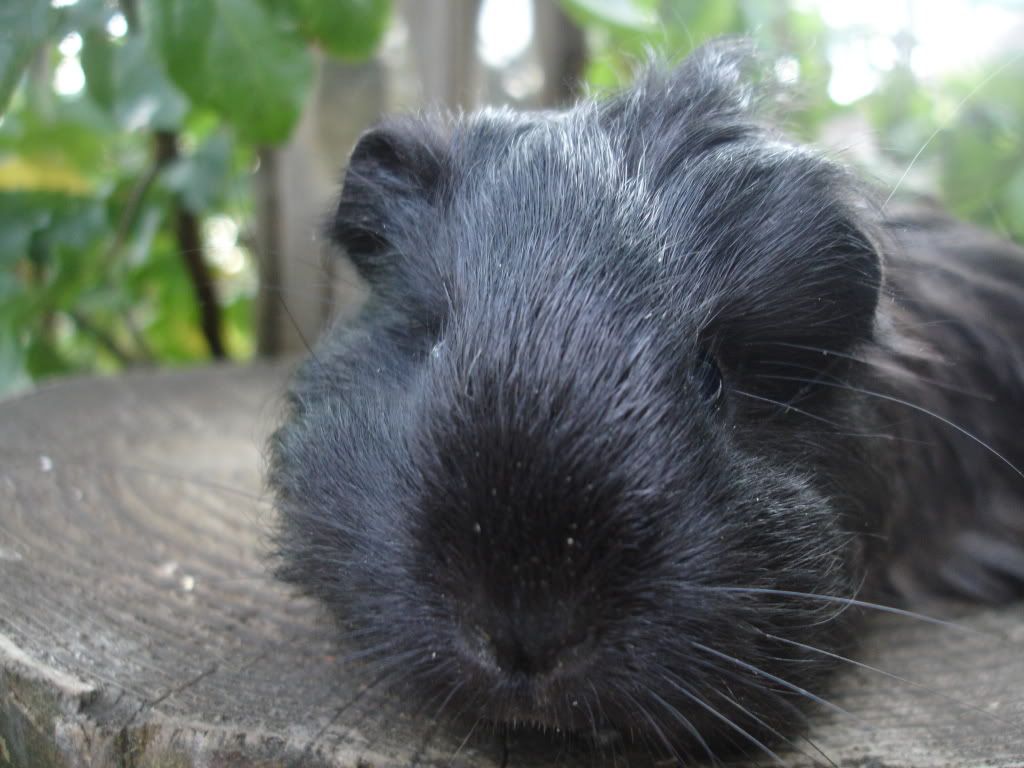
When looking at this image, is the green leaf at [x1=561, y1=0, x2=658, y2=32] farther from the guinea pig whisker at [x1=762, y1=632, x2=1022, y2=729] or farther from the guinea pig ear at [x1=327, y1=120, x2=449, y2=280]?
the guinea pig whisker at [x1=762, y1=632, x2=1022, y2=729]

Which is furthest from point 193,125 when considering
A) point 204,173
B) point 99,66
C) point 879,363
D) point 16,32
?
point 879,363

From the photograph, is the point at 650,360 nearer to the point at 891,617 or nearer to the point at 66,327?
the point at 891,617

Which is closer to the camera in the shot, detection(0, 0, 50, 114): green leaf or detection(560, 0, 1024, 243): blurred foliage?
detection(0, 0, 50, 114): green leaf

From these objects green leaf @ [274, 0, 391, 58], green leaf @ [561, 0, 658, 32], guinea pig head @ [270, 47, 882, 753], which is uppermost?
green leaf @ [561, 0, 658, 32]

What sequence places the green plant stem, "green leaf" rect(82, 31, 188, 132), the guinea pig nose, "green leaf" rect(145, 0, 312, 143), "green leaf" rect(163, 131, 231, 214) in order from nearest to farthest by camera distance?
the guinea pig nose → "green leaf" rect(145, 0, 312, 143) → "green leaf" rect(82, 31, 188, 132) → "green leaf" rect(163, 131, 231, 214) → the green plant stem

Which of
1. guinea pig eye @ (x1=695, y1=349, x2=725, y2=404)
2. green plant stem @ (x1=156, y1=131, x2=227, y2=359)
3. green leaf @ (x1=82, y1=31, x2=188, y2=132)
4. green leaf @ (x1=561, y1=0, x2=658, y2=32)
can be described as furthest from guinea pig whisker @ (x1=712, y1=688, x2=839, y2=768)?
green plant stem @ (x1=156, y1=131, x2=227, y2=359)

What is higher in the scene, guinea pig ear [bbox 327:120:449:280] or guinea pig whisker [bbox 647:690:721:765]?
guinea pig ear [bbox 327:120:449:280]

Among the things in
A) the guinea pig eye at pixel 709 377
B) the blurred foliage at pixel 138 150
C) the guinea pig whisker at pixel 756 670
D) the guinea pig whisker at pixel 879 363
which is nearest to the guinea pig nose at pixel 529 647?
the guinea pig whisker at pixel 756 670
